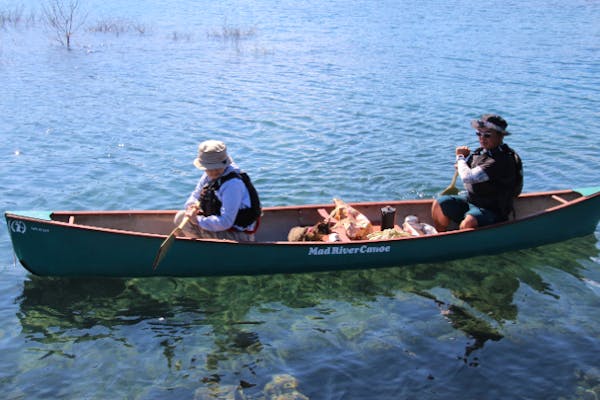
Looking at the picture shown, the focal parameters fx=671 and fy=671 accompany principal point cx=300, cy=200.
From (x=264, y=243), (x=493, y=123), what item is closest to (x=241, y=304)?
(x=264, y=243)

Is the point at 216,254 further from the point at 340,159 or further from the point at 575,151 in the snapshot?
the point at 575,151

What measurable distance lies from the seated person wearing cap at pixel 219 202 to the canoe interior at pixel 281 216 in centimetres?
68

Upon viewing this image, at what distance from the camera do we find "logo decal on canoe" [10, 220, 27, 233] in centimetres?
771

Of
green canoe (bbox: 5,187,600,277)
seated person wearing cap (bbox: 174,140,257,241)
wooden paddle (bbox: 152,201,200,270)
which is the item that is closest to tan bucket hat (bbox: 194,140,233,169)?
seated person wearing cap (bbox: 174,140,257,241)

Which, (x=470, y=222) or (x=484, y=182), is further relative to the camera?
(x=470, y=222)

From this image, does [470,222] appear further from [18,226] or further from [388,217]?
[18,226]

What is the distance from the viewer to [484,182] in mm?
8656

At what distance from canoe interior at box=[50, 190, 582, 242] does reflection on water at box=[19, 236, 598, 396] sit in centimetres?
74

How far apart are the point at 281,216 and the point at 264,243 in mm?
1245

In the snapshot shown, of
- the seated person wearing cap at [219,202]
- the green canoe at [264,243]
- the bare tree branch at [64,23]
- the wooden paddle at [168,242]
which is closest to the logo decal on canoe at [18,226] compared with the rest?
the green canoe at [264,243]

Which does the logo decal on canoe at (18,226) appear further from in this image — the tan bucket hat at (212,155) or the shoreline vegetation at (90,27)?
the shoreline vegetation at (90,27)

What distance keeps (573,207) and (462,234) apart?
1.84m

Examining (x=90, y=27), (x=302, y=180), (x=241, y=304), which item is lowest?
(x=241, y=304)

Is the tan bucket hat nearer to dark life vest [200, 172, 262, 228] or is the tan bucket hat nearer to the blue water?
dark life vest [200, 172, 262, 228]
